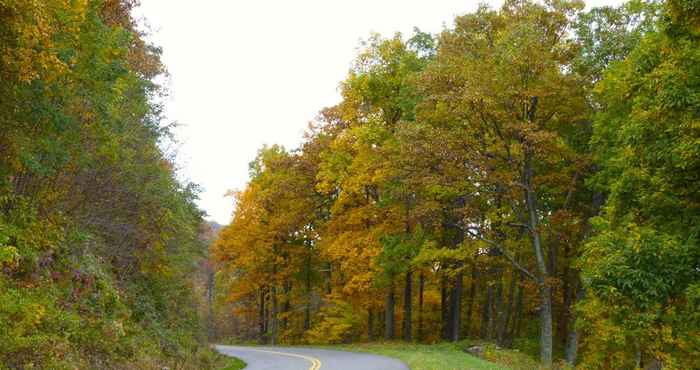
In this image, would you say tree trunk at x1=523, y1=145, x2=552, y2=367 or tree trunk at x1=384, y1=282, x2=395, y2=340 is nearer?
tree trunk at x1=523, y1=145, x2=552, y2=367

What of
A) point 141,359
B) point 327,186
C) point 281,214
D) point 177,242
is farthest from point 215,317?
point 141,359

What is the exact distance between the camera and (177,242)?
67.7ft

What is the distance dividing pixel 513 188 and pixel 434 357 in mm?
6574

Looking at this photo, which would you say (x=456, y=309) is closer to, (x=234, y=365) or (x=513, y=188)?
(x=513, y=188)

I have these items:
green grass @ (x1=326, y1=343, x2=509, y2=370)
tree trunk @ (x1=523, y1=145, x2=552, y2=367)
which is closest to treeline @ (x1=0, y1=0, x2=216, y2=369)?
green grass @ (x1=326, y1=343, x2=509, y2=370)

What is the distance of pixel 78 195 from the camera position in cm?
1453

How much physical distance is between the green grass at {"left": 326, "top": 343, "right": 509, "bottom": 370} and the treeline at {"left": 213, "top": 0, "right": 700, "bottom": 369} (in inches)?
102

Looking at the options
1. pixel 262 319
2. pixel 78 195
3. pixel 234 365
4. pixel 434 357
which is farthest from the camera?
pixel 262 319

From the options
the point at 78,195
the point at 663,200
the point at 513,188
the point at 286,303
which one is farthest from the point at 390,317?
the point at 78,195

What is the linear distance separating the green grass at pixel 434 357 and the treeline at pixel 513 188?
260cm

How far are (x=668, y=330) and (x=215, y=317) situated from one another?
1686 inches

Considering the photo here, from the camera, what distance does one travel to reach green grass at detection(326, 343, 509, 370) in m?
16.9

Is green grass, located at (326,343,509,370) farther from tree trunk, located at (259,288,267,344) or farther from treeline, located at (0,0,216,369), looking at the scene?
tree trunk, located at (259,288,267,344)

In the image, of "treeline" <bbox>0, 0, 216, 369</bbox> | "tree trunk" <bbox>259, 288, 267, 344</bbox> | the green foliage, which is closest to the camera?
"treeline" <bbox>0, 0, 216, 369</bbox>
